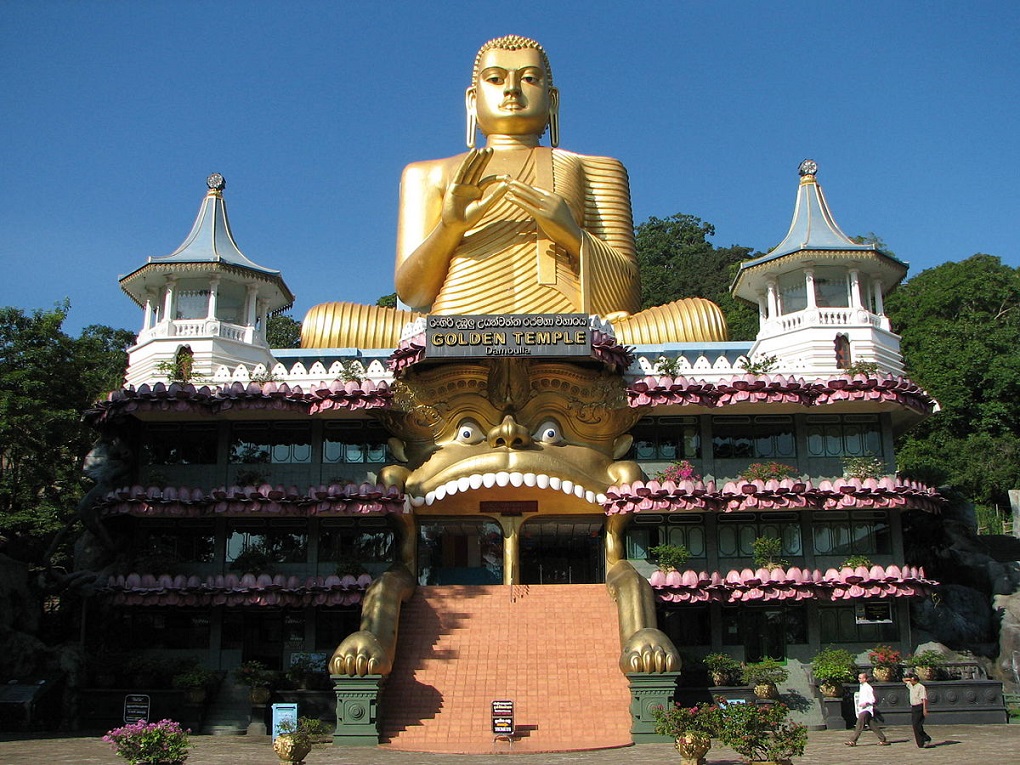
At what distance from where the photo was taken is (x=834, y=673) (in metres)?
20.7

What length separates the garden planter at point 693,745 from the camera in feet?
41.0

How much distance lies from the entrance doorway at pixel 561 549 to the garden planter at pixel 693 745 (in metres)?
12.4

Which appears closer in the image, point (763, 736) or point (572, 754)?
point (763, 736)

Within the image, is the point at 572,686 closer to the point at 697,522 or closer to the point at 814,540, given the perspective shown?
the point at 697,522

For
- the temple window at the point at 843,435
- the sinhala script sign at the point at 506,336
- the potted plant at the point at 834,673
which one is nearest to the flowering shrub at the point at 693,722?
the potted plant at the point at 834,673

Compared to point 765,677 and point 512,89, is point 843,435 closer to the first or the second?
point 765,677

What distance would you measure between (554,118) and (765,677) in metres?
17.5

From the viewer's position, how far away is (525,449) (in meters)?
24.1

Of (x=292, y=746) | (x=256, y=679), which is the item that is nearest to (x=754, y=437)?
(x=256, y=679)

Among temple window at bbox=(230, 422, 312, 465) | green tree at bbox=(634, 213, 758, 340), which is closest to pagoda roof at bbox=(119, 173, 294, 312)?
temple window at bbox=(230, 422, 312, 465)

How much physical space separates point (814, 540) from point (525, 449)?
7.10m

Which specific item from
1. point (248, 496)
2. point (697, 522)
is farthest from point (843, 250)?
point (248, 496)

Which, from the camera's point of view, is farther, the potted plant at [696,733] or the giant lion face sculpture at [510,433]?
the giant lion face sculpture at [510,433]

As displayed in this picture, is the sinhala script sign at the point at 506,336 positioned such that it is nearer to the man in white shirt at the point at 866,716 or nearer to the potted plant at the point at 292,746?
the man in white shirt at the point at 866,716
